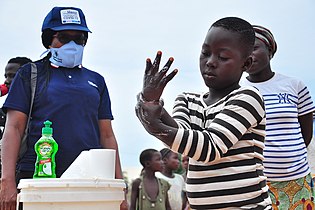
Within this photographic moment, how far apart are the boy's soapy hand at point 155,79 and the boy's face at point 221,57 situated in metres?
A: 0.33

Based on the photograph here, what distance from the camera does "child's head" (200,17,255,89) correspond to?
2.64 metres

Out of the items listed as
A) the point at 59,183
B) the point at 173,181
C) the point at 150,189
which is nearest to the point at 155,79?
the point at 59,183

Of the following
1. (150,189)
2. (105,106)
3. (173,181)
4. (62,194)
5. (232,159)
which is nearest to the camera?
(232,159)

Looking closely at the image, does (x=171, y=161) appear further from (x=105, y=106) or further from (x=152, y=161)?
(x=105, y=106)

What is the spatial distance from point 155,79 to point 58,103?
1371mm

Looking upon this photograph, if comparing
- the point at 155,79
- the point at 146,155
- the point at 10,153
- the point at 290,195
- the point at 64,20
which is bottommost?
the point at 146,155

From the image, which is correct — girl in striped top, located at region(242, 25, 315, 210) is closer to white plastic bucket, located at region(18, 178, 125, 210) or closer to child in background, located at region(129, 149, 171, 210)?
white plastic bucket, located at region(18, 178, 125, 210)

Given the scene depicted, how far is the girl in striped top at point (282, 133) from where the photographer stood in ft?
13.5

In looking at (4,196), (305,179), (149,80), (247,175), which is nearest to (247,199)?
(247,175)

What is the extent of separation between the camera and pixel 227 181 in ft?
8.58

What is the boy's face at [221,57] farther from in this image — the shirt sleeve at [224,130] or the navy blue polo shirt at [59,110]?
the navy blue polo shirt at [59,110]

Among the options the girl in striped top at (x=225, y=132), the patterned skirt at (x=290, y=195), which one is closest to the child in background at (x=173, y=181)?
the patterned skirt at (x=290, y=195)

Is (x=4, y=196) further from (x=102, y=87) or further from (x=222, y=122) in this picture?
(x=222, y=122)

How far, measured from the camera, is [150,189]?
786 cm
